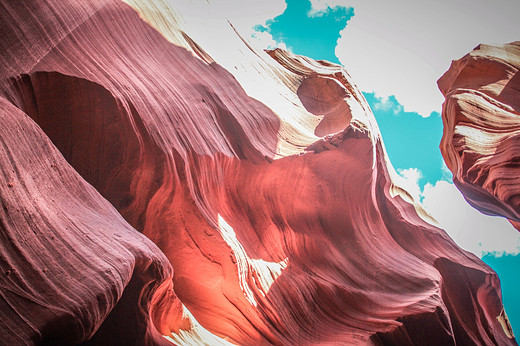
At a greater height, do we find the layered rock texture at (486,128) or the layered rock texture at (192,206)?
the layered rock texture at (486,128)

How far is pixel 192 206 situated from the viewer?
5457mm

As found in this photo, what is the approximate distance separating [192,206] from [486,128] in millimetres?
9097

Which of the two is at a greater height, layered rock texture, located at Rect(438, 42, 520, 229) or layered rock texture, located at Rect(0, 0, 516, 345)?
layered rock texture, located at Rect(438, 42, 520, 229)

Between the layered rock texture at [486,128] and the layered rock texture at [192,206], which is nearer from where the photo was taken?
the layered rock texture at [192,206]

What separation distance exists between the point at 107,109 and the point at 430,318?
7169mm

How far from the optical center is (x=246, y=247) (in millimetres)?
6418

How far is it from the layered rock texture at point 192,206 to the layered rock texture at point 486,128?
208 centimetres

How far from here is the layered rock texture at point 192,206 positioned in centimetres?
277

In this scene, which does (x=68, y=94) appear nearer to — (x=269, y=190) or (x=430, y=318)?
(x=269, y=190)

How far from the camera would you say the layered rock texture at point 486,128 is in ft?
27.3

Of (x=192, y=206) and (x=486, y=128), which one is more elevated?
(x=486, y=128)

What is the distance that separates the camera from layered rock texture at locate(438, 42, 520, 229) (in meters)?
8.32

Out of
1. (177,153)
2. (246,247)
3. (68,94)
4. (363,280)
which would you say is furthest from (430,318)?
(68,94)

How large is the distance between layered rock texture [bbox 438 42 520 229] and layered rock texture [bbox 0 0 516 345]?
82.1 inches
